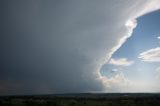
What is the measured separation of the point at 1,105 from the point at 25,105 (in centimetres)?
871

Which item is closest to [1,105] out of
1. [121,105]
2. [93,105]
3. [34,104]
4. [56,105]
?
[34,104]

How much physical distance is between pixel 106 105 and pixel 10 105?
31.9m

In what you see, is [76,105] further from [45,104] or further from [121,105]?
[121,105]

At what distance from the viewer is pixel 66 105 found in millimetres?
77062

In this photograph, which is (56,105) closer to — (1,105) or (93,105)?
(93,105)

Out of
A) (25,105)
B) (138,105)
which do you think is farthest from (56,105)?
(138,105)

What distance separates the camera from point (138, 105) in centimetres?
8256

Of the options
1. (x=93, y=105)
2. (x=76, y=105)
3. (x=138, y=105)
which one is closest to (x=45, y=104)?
(x=76, y=105)

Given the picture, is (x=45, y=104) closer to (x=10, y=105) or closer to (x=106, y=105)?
(x=10, y=105)

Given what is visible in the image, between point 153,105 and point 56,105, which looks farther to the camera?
point 153,105

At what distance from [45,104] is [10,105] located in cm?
1102

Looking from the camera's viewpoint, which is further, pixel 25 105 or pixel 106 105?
pixel 106 105

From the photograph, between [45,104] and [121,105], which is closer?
Result: [45,104]

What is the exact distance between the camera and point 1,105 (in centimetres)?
7794
